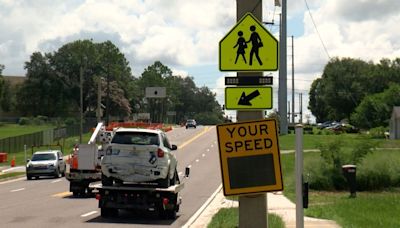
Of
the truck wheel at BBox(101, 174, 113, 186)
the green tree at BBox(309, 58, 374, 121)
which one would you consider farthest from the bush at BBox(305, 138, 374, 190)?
the green tree at BBox(309, 58, 374, 121)

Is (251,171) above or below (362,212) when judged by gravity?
above

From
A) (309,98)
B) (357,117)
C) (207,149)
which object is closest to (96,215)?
(207,149)

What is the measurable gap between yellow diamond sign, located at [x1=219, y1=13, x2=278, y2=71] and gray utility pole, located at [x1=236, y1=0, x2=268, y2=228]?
0.83ft

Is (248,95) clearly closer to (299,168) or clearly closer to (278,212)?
A: (299,168)

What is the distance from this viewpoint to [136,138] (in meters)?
19.4

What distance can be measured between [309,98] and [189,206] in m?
157

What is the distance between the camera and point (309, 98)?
177 m

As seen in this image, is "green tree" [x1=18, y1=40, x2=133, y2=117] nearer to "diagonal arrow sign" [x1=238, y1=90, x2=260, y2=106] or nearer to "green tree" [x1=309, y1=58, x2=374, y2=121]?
"green tree" [x1=309, y1=58, x2=374, y2=121]

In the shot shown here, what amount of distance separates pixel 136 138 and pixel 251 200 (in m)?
10.1

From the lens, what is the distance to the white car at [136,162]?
19.0 m

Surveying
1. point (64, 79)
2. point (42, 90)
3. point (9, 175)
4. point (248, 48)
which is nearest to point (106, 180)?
point (248, 48)

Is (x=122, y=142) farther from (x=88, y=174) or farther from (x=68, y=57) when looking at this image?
(x=68, y=57)

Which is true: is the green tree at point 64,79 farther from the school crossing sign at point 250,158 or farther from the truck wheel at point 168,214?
the school crossing sign at point 250,158

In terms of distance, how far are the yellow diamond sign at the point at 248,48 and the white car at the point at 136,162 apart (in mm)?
9603
